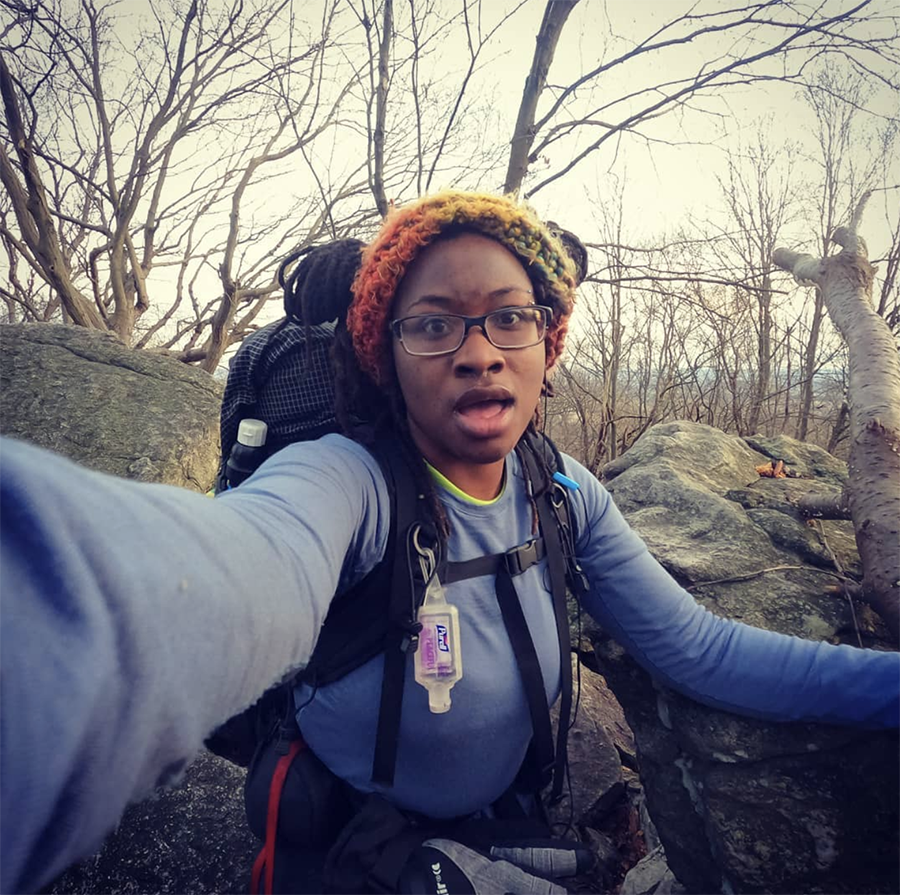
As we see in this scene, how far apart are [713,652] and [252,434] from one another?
4.74 feet

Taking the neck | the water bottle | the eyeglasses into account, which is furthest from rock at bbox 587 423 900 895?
the water bottle

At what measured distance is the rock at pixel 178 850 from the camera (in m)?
1.87

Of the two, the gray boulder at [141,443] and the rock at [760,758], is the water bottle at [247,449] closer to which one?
the rock at [760,758]

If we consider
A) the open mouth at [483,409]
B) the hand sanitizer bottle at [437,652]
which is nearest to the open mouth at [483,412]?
the open mouth at [483,409]

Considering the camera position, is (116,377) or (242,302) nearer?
(116,377)

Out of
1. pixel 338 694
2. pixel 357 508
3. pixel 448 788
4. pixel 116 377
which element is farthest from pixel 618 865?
pixel 116 377

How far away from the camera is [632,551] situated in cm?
163

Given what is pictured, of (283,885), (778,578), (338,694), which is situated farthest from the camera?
(778,578)

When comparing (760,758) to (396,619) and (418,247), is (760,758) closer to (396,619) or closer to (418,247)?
(396,619)

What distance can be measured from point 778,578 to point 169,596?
203 cm

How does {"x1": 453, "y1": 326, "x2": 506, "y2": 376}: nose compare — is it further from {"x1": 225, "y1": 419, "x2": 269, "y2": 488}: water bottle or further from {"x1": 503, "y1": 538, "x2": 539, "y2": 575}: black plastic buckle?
{"x1": 225, "y1": 419, "x2": 269, "y2": 488}: water bottle

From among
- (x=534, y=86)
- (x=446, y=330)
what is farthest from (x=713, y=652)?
(x=534, y=86)

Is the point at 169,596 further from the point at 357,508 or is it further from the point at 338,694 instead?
the point at 338,694

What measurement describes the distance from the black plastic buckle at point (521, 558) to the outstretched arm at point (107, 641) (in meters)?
0.75
